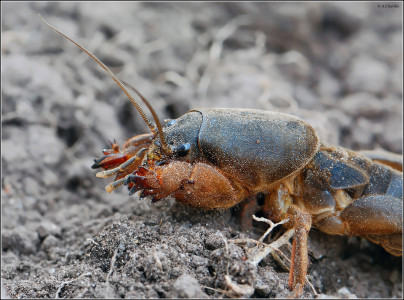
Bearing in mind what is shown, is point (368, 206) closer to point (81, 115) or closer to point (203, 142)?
point (203, 142)

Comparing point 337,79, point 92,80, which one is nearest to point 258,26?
point 337,79

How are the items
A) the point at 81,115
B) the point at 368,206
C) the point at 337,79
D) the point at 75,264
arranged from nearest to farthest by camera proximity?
the point at 75,264
the point at 368,206
the point at 81,115
the point at 337,79

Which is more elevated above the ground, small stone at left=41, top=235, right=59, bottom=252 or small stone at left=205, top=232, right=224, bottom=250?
small stone at left=205, top=232, right=224, bottom=250

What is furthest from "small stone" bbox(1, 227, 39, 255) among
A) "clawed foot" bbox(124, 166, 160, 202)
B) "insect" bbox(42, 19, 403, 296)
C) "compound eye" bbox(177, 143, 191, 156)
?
"compound eye" bbox(177, 143, 191, 156)

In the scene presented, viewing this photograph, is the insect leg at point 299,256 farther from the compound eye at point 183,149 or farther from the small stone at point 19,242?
the small stone at point 19,242

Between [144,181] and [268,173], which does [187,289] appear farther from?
[268,173]

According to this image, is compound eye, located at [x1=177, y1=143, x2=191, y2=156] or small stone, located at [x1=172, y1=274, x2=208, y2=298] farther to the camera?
compound eye, located at [x1=177, y1=143, x2=191, y2=156]

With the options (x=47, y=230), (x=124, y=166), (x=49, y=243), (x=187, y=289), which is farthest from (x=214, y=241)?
(x=47, y=230)

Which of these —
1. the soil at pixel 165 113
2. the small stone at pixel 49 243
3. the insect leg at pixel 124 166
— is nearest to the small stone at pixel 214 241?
the soil at pixel 165 113

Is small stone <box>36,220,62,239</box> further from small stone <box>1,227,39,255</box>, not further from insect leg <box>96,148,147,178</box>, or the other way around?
insect leg <box>96,148,147,178</box>
